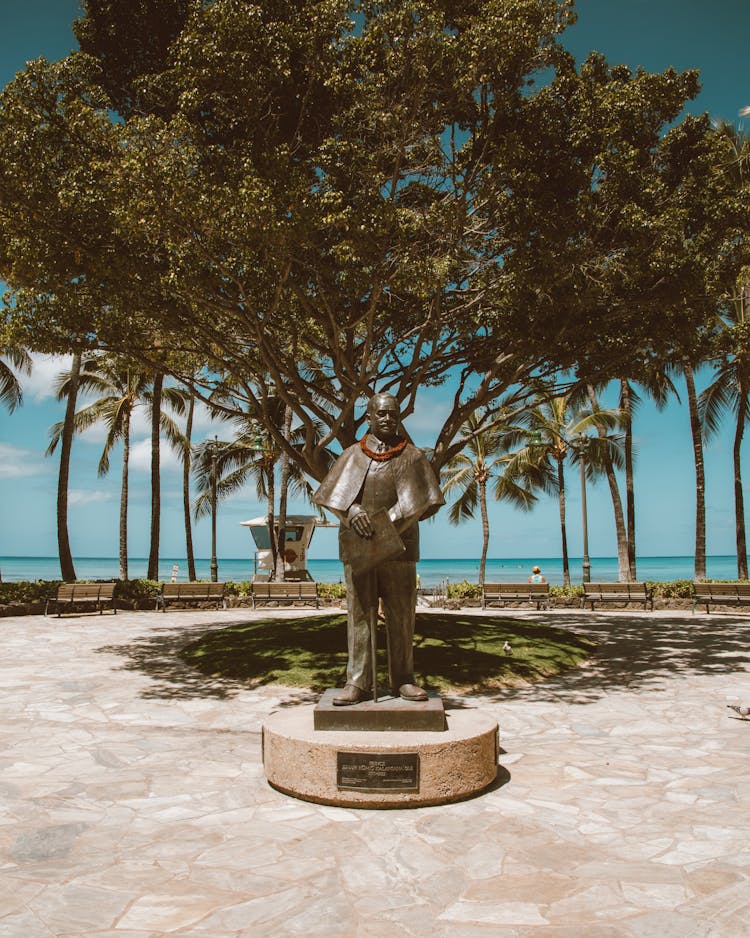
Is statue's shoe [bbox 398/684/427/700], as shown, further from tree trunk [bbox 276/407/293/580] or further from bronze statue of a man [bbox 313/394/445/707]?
tree trunk [bbox 276/407/293/580]

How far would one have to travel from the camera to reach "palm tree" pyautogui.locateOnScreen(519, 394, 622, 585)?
27672mm

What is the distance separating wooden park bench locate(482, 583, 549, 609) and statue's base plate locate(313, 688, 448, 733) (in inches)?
613

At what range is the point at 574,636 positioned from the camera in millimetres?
14102

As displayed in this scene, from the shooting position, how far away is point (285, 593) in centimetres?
2148

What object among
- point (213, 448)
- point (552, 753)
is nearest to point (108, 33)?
point (552, 753)

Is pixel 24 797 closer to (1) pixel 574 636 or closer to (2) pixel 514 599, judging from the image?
(1) pixel 574 636

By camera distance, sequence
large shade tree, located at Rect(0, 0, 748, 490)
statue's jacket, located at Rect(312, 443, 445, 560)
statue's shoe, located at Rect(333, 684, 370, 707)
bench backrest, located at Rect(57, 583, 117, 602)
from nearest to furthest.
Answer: statue's shoe, located at Rect(333, 684, 370, 707) < statue's jacket, located at Rect(312, 443, 445, 560) < large shade tree, located at Rect(0, 0, 748, 490) < bench backrest, located at Rect(57, 583, 117, 602)

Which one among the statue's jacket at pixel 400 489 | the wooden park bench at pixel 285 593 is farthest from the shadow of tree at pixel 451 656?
the wooden park bench at pixel 285 593

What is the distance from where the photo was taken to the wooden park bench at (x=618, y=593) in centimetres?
2078

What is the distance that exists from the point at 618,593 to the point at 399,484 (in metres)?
17.1

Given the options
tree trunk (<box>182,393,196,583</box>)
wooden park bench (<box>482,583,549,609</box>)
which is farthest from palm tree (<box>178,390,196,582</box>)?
wooden park bench (<box>482,583,549,609</box>)

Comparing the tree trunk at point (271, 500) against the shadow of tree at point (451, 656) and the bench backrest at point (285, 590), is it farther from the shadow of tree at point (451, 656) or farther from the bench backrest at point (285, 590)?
the shadow of tree at point (451, 656)

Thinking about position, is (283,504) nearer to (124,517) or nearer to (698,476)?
(124,517)

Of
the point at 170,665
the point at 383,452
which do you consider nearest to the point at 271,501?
the point at 170,665
